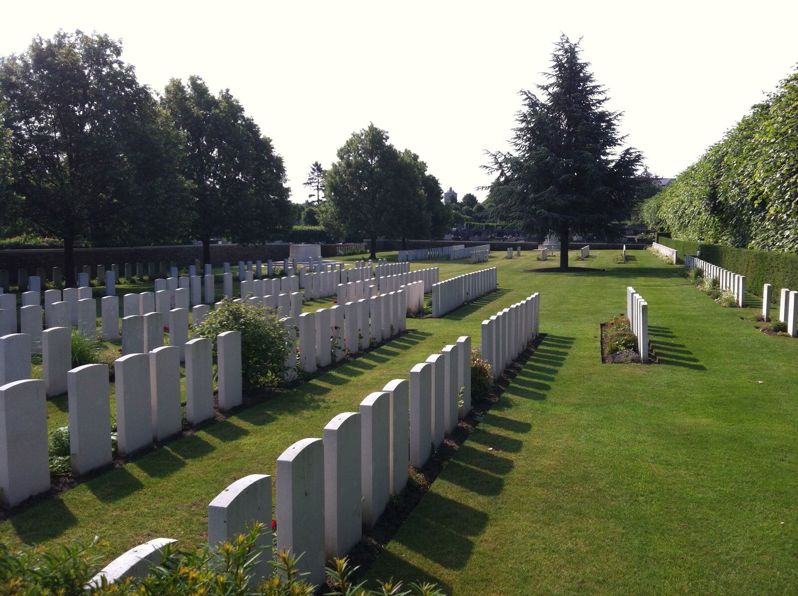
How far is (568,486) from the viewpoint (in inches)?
233

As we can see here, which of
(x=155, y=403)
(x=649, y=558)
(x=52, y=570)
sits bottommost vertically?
(x=649, y=558)

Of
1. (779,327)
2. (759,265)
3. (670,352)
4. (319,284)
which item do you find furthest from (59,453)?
(759,265)

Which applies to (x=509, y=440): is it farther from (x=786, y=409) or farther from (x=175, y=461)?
(x=786, y=409)

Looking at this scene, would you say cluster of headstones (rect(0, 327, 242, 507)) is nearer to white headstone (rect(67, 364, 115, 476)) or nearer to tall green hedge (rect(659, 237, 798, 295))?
white headstone (rect(67, 364, 115, 476))

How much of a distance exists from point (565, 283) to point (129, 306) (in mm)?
21248

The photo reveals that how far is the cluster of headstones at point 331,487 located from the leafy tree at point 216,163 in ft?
96.7

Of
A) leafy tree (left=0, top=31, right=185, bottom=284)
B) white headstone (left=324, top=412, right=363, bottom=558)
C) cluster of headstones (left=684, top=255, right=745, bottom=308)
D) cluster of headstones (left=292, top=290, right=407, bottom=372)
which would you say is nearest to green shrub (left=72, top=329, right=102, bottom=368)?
cluster of headstones (left=292, top=290, right=407, bottom=372)

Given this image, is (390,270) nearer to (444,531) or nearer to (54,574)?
(444,531)

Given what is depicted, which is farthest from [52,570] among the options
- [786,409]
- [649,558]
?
[786,409]

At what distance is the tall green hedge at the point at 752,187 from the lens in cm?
1766

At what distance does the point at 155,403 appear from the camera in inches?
271

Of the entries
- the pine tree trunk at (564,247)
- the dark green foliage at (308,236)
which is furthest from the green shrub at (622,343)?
the dark green foliage at (308,236)

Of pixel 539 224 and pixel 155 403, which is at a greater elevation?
pixel 539 224

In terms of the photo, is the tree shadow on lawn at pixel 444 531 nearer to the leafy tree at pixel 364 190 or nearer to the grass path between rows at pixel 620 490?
the grass path between rows at pixel 620 490
